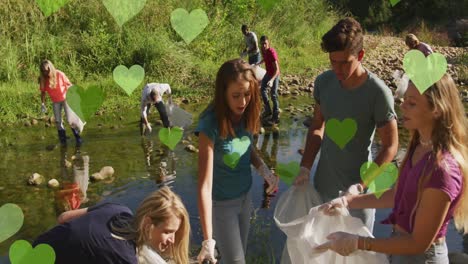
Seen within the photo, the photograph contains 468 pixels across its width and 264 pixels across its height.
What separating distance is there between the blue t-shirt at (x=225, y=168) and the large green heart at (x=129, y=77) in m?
0.37

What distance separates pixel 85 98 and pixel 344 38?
1127 millimetres

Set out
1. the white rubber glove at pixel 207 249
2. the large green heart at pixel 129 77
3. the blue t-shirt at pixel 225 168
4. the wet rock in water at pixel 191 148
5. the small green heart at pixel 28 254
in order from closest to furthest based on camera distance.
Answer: the small green heart at pixel 28 254 → the large green heart at pixel 129 77 → the white rubber glove at pixel 207 249 → the blue t-shirt at pixel 225 168 → the wet rock in water at pixel 191 148

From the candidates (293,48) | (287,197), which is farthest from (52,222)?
(293,48)

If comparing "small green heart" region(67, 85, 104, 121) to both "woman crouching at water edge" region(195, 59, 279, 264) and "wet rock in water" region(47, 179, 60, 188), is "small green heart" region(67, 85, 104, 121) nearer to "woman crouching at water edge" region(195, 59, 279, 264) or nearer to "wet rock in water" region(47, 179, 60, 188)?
"woman crouching at water edge" region(195, 59, 279, 264)

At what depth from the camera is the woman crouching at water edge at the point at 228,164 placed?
90.7 inches

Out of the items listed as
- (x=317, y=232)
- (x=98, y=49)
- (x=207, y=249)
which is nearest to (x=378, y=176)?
(x=317, y=232)

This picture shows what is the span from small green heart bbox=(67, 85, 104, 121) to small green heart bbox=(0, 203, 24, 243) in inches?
17.4

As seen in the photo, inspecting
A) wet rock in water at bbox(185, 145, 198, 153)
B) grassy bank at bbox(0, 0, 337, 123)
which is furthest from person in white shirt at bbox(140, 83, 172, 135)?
grassy bank at bbox(0, 0, 337, 123)

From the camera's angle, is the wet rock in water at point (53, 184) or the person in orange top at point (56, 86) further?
the person in orange top at point (56, 86)

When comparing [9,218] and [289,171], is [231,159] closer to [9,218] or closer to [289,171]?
[289,171]

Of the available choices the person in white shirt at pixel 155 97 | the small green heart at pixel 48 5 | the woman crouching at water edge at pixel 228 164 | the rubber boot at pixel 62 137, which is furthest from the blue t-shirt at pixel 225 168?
the rubber boot at pixel 62 137

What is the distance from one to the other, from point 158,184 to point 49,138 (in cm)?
291

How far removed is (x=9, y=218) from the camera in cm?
168

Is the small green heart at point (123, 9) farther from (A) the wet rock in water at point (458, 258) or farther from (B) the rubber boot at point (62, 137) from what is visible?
(B) the rubber boot at point (62, 137)
